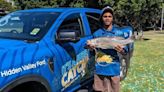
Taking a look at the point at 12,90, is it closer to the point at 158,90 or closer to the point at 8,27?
the point at 8,27

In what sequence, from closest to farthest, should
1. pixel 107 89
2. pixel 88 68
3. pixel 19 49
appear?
pixel 19 49
pixel 107 89
pixel 88 68

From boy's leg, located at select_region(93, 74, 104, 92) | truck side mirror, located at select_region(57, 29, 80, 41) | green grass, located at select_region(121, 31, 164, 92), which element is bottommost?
green grass, located at select_region(121, 31, 164, 92)

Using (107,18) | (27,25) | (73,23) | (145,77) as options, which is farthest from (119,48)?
(145,77)

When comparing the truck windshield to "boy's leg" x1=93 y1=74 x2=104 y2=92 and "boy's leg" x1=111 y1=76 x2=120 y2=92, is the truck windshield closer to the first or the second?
"boy's leg" x1=93 y1=74 x2=104 y2=92

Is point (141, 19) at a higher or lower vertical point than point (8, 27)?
lower

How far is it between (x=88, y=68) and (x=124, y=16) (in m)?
18.8

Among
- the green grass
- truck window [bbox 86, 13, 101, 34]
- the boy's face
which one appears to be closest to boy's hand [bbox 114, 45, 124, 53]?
the boy's face

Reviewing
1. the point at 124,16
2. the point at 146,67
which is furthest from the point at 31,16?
the point at 124,16

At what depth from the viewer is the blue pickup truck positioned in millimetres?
4727

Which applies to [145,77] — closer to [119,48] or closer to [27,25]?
[119,48]

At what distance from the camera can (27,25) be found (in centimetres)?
605

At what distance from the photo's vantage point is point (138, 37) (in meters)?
27.4

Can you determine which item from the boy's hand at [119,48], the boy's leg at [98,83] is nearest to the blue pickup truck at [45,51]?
the boy's leg at [98,83]

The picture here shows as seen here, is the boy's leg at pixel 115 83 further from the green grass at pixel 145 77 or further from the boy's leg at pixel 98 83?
the green grass at pixel 145 77
